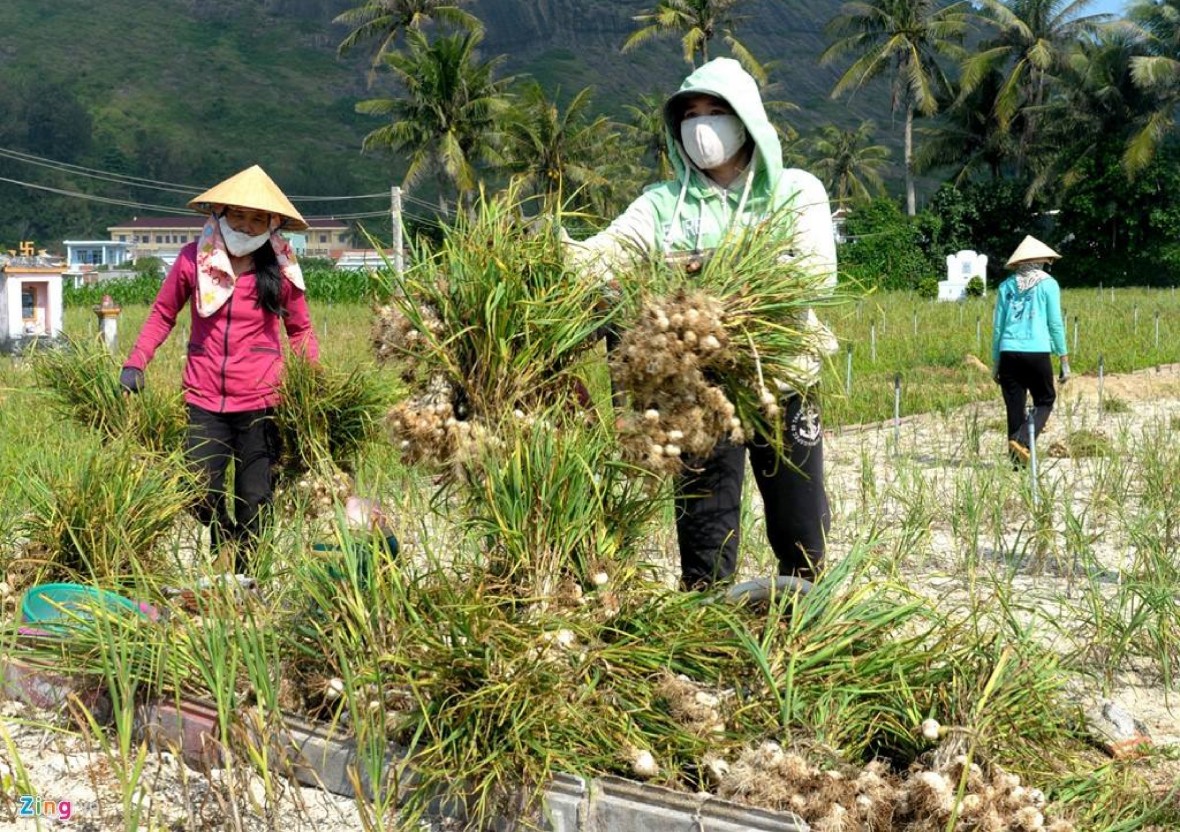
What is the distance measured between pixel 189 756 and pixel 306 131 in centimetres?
14287

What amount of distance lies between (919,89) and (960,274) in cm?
1657

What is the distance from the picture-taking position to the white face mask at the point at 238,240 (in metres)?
4.23

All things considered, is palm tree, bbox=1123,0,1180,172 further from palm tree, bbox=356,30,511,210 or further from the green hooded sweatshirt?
the green hooded sweatshirt

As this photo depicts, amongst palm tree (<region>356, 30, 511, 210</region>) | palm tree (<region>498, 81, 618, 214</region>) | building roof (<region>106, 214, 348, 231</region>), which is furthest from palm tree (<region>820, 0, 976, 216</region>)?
building roof (<region>106, 214, 348, 231</region>)

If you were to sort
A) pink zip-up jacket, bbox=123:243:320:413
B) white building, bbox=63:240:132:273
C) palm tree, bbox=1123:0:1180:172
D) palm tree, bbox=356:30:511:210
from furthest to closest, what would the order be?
white building, bbox=63:240:132:273, palm tree, bbox=356:30:511:210, palm tree, bbox=1123:0:1180:172, pink zip-up jacket, bbox=123:243:320:413

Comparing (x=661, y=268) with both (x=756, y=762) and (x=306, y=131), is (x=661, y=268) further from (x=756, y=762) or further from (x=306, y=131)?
(x=306, y=131)

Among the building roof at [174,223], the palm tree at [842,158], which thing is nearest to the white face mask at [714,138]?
the palm tree at [842,158]

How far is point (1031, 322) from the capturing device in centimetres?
723

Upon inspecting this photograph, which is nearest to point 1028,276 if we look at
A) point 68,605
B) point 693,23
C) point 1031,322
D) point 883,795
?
point 1031,322

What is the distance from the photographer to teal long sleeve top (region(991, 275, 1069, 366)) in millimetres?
7234

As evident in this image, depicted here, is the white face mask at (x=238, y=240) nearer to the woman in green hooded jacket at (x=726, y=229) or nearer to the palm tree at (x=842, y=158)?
the woman in green hooded jacket at (x=726, y=229)

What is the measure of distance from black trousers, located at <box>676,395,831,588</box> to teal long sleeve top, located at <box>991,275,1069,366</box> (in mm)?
4383

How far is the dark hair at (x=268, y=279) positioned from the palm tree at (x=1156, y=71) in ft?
123

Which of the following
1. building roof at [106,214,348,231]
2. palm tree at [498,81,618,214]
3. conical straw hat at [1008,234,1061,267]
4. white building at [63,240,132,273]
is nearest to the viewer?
conical straw hat at [1008,234,1061,267]
